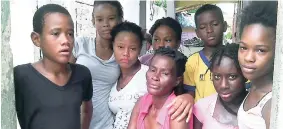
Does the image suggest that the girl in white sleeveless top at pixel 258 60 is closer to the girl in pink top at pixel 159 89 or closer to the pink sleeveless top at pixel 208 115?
the pink sleeveless top at pixel 208 115

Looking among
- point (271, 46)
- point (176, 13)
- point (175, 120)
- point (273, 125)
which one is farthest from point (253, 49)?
point (176, 13)

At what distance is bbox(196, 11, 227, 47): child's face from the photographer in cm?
271

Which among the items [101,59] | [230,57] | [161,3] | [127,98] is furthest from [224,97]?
[161,3]

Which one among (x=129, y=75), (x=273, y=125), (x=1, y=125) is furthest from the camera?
(x=129, y=75)

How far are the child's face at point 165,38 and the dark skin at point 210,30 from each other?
264 mm

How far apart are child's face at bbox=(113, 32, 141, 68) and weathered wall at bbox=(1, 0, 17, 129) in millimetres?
1054

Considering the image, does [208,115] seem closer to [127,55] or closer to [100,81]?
[127,55]

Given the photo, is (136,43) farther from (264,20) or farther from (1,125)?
(1,125)

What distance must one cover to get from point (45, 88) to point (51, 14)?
15.8 inches

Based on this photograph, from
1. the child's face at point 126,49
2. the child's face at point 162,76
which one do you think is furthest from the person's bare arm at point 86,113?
the child's face at point 162,76

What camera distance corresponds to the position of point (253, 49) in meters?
1.64

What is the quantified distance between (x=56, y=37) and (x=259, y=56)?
3.42 ft

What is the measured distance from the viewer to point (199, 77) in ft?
8.39

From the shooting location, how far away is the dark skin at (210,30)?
270 centimetres
